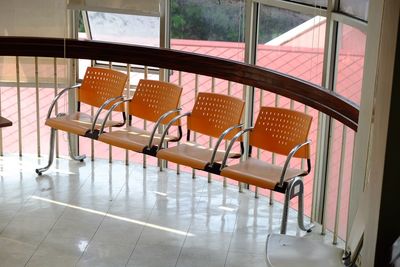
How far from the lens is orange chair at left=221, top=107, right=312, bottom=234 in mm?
4395

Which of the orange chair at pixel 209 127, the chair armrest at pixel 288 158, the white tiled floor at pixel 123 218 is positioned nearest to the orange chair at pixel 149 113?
the orange chair at pixel 209 127

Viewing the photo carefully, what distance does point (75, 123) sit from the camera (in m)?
5.36

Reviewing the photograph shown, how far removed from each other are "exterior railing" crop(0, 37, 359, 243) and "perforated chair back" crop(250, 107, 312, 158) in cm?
15

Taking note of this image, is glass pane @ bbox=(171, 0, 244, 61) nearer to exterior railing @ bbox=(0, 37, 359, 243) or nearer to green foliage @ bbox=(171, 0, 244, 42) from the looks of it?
green foliage @ bbox=(171, 0, 244, 42)

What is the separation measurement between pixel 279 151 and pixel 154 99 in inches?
45.0

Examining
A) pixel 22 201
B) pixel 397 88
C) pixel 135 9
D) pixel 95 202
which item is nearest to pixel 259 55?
pixel 135 9

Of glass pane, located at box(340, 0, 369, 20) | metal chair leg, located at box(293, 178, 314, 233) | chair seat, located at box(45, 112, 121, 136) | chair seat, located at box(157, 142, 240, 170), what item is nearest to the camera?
metal chair leg, located at box(293, 178, 314, 233)

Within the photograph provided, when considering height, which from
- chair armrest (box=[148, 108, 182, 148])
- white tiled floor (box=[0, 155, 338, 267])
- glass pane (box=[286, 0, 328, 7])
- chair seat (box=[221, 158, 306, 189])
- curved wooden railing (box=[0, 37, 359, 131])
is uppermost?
glass pane (box=[286, 0, 328, 7])

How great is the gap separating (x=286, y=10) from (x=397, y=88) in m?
3.94

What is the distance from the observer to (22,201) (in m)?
5.07

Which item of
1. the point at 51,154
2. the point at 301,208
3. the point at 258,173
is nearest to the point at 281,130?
the point at 258,173

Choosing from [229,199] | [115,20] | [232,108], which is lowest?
[229,199]

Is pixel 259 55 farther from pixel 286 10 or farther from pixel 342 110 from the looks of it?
pixel 342 110

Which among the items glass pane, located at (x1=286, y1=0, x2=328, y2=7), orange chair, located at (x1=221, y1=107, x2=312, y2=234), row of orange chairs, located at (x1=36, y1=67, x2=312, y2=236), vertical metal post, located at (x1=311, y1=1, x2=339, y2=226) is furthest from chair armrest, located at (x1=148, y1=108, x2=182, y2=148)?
glass pane, located at (x1=286, y1=0, x2=328, y2=7)
